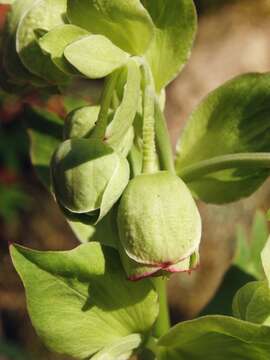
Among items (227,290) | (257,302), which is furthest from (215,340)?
(227,290)

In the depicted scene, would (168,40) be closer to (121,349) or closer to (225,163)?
(225,163)

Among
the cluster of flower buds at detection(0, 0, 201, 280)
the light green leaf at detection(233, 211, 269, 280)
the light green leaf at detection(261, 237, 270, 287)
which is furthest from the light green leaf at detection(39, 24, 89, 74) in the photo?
the light green leaf at detection(233, 211, 269, 280)

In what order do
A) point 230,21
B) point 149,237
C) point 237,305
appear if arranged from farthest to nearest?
point 230,21 → point 237,305 → point 149,237

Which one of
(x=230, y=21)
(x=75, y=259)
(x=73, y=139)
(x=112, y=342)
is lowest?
(x=230, y=21)

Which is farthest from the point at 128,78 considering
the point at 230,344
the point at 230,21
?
the point at 230,21

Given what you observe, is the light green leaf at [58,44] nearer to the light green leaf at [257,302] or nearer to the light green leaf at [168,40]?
the light green leaf at [168,40]

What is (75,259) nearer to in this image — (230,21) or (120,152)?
(120,152)
